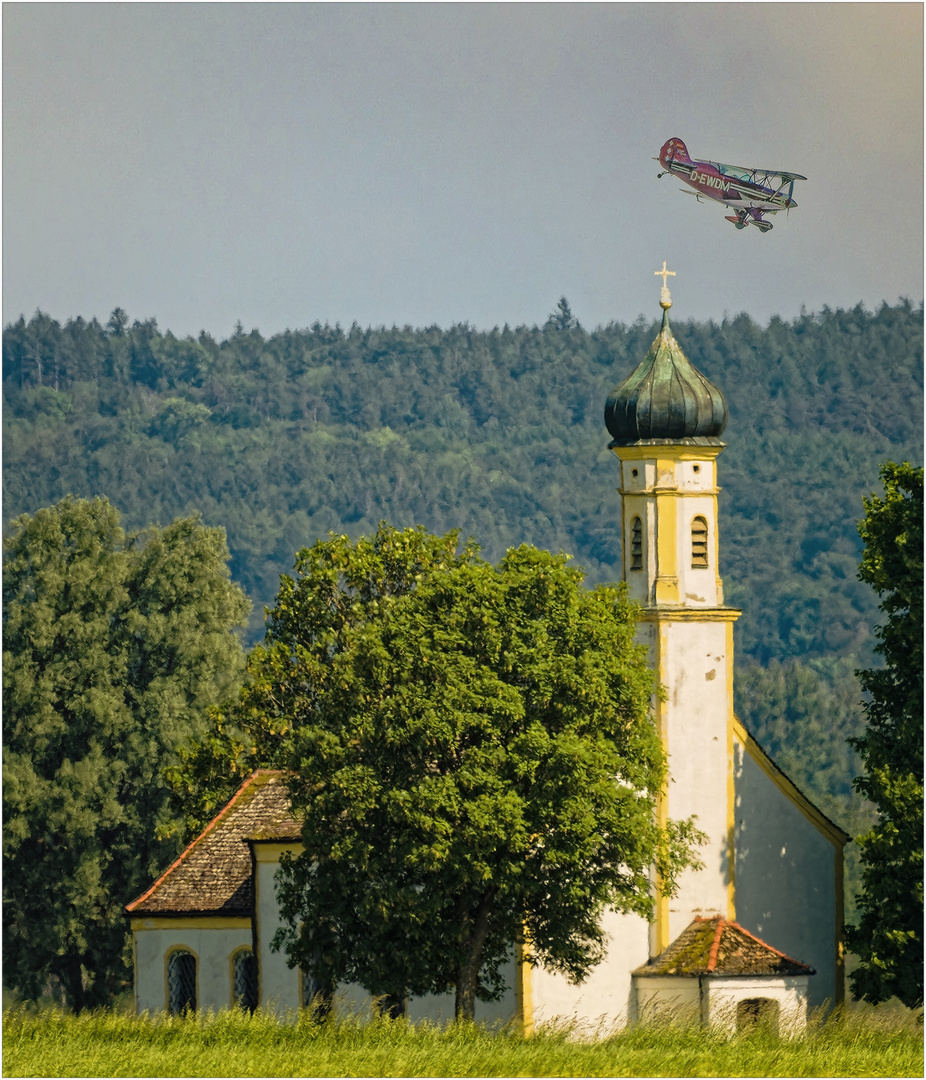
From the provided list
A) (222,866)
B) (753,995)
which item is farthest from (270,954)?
(753,995)

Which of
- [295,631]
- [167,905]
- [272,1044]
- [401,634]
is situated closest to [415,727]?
[401,634]

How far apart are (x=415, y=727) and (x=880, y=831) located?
30.1 feet

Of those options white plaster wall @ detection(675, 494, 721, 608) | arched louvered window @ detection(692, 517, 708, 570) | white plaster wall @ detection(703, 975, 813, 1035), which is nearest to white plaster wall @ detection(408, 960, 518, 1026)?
white plaster wall @ detection(703, 975, 813, 1035)

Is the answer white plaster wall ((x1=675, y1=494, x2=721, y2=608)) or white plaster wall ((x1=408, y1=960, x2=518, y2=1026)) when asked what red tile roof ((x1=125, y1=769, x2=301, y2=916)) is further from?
white plaster wall ((x1=675, y1=494, x2=721, y2=608))

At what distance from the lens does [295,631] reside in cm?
6112

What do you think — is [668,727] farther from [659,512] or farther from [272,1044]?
[272,1044]

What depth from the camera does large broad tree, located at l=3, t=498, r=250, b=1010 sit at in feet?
228

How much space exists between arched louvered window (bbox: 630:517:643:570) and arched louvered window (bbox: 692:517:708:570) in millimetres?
1097

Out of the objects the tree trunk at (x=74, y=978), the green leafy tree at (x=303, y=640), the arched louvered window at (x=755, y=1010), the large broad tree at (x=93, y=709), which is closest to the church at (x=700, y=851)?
the arched louvered window at (x=755, y=1010)

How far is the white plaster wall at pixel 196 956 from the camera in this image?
50281 millimetres

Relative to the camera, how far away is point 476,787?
41.2 metres

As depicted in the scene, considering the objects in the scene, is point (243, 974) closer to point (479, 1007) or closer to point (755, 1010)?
point (479, 1007)

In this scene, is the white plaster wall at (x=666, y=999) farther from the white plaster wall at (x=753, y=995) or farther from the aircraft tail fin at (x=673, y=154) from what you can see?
the aircraft tail fin at (x=673, y=154)

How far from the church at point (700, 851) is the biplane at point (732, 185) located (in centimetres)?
241
